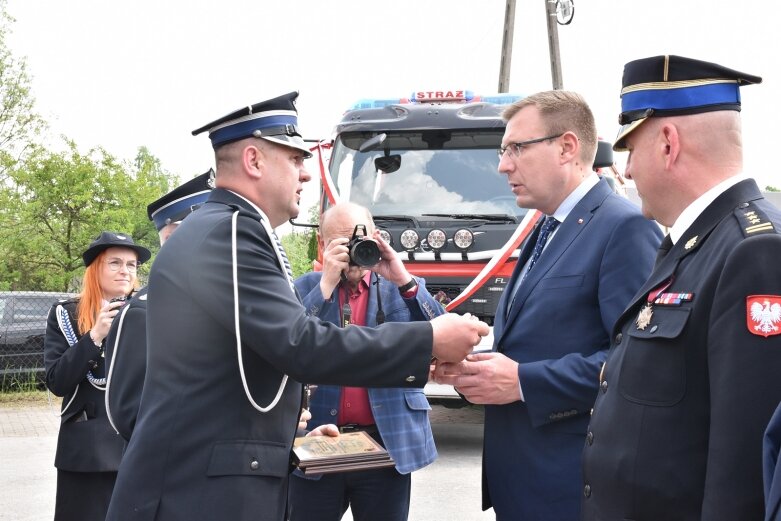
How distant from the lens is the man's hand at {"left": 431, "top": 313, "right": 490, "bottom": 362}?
2.24m

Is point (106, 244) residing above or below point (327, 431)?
above

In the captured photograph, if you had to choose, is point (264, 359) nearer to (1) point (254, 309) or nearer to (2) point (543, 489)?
(1) point (254, 309)

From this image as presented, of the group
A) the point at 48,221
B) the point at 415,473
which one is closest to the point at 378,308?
the point at 415,473

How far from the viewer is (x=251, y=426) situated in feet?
6.89

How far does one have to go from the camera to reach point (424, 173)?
8.00 meters

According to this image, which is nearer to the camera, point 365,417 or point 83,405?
point 365,417

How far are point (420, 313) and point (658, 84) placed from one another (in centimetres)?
191

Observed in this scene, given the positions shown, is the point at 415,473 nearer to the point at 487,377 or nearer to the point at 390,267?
the point at 390,267

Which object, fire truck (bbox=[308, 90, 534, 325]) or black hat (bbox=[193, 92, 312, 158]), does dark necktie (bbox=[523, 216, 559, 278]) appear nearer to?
black hat (bbox=[193, 92, 312, 158])

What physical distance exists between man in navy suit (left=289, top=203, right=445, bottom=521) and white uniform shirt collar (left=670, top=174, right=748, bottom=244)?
1581mm

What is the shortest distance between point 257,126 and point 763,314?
1.53 metres

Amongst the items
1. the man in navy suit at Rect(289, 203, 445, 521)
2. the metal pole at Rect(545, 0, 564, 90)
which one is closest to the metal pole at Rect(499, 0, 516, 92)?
the metal pole at Rect(545, 0, 564, 90)

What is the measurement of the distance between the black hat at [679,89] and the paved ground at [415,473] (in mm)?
4465

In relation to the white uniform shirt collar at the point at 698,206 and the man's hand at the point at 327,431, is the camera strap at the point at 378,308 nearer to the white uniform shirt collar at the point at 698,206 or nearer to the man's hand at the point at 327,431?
the man's hand at the point at 327,431
